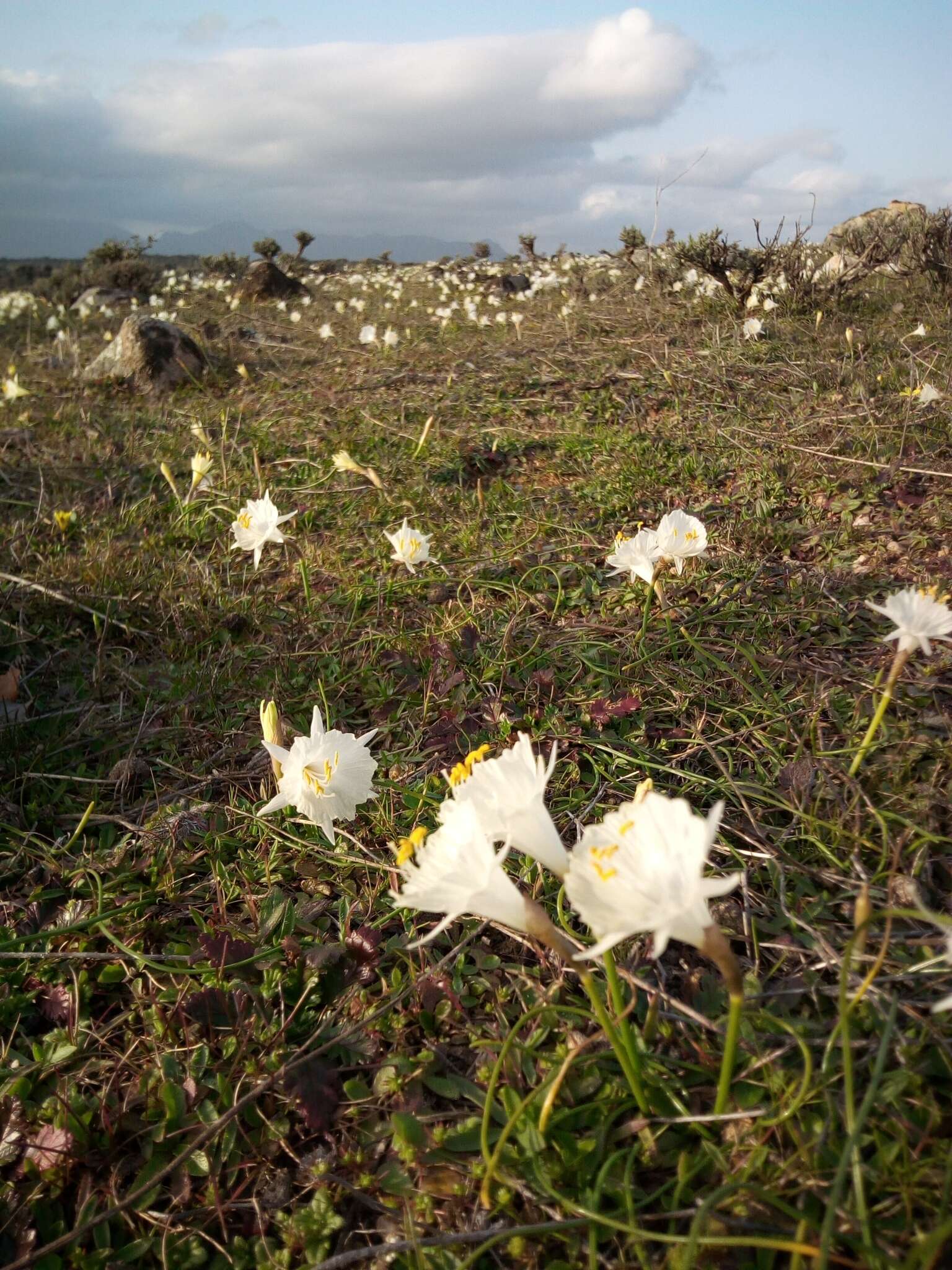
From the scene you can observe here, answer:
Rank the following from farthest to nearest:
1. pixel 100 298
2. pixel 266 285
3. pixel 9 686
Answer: pixel 100 298 → pixel 266 285 → pixel 9 686

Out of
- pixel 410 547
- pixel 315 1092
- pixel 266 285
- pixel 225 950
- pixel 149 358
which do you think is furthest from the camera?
pixel 266 285

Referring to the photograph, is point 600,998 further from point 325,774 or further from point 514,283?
point 514,283

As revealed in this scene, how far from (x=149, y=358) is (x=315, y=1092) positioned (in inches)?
277

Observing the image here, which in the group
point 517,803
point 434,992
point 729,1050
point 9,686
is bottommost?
point 434,992

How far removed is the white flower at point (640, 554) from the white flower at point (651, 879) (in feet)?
4.92

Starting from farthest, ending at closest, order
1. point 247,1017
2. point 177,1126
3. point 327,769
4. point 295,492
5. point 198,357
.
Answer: point 198,357 < point 295,492 < point 327,769 < point 247,1017 < point 177,1126

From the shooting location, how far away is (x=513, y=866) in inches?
73.9

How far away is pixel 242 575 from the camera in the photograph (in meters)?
3.74

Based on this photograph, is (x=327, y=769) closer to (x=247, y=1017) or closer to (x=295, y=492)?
(x=247, y=1017)

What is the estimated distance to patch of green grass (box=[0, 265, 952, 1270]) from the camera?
4.00 feet

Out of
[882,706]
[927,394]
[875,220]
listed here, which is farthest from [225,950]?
[875,220]

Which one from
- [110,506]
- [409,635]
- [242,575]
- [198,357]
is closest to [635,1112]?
[409,635]

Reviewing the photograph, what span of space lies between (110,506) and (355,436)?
1.65 metres

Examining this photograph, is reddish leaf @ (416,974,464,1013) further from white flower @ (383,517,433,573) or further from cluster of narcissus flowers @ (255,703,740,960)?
white flower @ (383,517,433,573)
